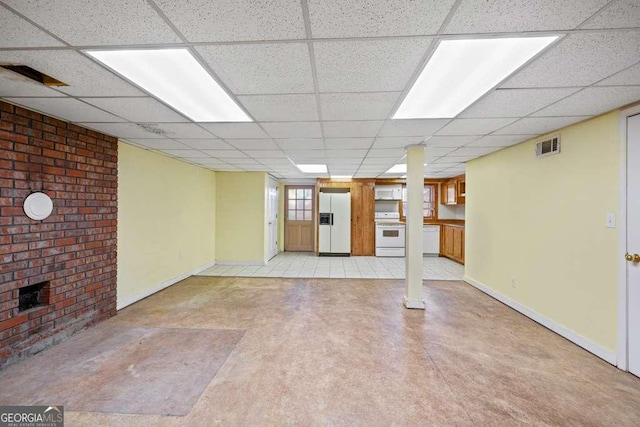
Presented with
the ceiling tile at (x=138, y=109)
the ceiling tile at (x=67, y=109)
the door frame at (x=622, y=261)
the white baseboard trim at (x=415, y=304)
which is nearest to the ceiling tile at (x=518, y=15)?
the door frame at (x=622, y=261)

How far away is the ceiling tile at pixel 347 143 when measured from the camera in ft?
10.6

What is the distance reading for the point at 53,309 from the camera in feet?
8.24

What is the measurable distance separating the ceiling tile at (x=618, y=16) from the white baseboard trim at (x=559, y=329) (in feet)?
8.71

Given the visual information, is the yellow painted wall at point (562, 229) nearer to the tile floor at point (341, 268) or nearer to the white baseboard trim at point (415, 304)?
the white baseboard trim at point (415, 304)

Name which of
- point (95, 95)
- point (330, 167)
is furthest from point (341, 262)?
point (95, 95)

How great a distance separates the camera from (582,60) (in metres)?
1.51

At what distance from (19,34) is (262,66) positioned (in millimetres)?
1245

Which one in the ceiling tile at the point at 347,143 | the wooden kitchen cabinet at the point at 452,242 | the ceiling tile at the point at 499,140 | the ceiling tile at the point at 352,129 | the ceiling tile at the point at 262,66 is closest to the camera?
the ceiling tile at the point at 262,66

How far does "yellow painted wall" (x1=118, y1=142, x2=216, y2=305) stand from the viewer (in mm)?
3484

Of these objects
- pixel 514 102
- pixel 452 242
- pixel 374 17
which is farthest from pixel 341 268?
pixel 374 17

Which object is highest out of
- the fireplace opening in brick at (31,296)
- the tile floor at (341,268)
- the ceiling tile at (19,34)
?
the ceiling tile at (19,34)

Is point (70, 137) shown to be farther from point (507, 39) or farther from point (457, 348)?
point (457, 348)

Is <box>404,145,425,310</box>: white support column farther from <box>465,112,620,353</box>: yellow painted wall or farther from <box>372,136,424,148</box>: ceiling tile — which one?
<box>465,112,620,353</box>: yellow painted wall

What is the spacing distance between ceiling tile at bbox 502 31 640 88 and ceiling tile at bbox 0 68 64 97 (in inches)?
132
